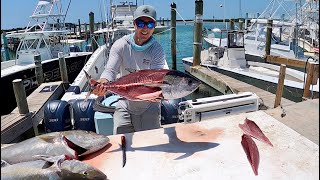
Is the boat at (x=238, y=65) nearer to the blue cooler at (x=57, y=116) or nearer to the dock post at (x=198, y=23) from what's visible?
the dock post at (x=198, y=23)

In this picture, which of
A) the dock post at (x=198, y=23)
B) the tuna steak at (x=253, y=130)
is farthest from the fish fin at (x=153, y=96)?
the dock post at (x=198, y=23)

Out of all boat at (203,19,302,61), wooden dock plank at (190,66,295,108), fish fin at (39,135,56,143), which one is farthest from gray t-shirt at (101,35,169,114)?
boat at (203,19,302,61)

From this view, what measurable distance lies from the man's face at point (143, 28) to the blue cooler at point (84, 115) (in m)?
3.31

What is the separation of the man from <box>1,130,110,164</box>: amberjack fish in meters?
0.50

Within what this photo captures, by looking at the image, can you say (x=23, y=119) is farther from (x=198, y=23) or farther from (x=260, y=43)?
(x=260, y=43)

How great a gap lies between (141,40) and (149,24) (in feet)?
0.60

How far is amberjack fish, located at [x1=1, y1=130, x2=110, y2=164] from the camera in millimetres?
2308

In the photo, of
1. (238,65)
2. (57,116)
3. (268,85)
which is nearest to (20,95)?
(57,116)

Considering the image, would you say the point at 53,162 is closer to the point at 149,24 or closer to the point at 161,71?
the point at 161,71

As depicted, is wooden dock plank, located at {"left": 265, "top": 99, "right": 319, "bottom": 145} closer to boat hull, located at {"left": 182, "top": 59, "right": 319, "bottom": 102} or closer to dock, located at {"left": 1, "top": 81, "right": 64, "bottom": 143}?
boat hull, located at {"left": 182, "top": 59, "right": 319, "bottom": 102}

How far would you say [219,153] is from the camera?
7.66 feet

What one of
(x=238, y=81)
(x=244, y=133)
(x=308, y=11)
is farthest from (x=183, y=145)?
(x=308, y=11)

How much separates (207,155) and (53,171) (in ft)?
3.72

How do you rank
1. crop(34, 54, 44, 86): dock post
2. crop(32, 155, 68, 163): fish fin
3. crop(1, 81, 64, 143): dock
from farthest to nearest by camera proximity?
crop(34, 54, 44, 86): dock post, crop(1, 81, 64, 143): dock, crop(32, 155, 68, 163): fish fin
